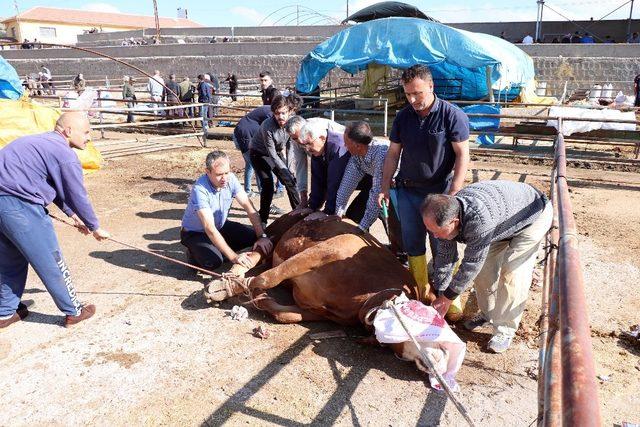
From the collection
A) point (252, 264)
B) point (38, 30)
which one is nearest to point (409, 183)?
point (252, 264)

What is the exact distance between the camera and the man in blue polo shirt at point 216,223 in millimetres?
4246

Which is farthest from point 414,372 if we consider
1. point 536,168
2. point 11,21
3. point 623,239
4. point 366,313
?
point 11,21

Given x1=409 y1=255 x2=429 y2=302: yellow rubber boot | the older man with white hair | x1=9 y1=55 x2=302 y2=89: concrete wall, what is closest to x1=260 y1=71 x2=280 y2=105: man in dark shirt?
the older man with white hair

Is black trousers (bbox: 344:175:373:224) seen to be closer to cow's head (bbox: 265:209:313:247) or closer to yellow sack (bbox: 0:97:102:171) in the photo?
cow's head (bbox: 265:209:313:247)

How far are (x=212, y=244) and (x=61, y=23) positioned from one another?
61.4 meters

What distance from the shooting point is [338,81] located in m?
21.8

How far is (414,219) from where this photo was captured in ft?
12.4

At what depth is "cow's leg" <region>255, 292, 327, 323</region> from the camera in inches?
146

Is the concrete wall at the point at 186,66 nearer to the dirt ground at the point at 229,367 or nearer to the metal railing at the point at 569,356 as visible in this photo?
the dirt ground at the point at 229,367

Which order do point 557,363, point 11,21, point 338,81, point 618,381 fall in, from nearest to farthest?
point 557,363 → point 618,381 → point 338,81 → point 11,21

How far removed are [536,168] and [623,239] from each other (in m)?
3.84

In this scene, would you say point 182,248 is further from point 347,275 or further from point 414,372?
point 414,372

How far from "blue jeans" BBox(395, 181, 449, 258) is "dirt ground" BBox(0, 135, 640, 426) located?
2.42ft

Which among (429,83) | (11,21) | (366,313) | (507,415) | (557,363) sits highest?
(11,21)
